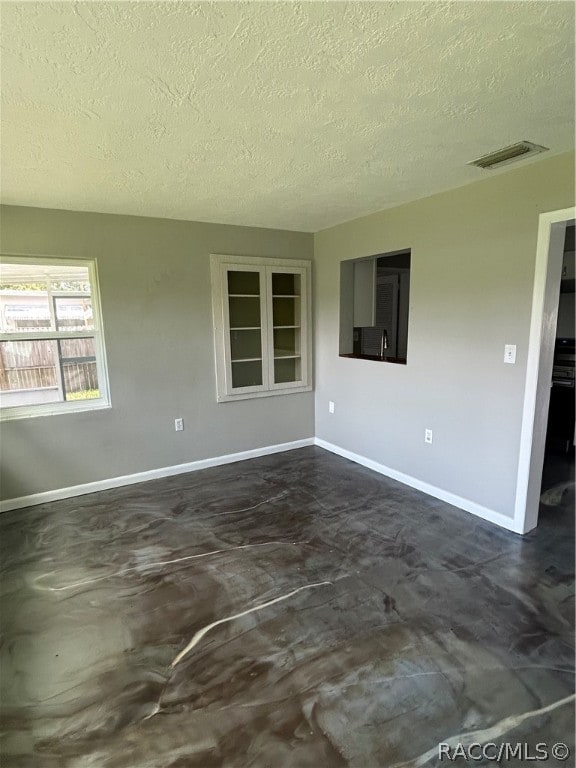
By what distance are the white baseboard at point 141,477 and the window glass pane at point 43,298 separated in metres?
1.38

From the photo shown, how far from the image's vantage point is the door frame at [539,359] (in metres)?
2.44

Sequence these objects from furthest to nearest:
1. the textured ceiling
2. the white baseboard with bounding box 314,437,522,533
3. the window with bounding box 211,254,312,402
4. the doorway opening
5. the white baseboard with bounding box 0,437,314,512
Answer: the window with bounding box 211,254,312,402 < the doorway opening < the white baseboard with bounding box 0,437,314,512 < the white baseboard with bounding box 314,437,522,533 < the textured ceiling

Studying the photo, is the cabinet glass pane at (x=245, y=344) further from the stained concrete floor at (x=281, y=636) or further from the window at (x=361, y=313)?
the stained concrete floor at (x=281, y=636)

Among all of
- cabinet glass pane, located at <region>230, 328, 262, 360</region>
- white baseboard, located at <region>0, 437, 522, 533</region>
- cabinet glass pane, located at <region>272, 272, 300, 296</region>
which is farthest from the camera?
cabinet glass pane, located at <region>272, 272, 300, 296</region>

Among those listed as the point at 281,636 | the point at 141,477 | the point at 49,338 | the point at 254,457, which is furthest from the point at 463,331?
the point at 49,338

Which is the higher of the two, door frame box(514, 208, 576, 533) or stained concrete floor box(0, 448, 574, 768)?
door frame box(514, 208, 576, 533)

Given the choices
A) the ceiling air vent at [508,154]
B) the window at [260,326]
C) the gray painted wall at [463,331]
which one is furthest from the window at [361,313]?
the ceiling air vent at [508,154]

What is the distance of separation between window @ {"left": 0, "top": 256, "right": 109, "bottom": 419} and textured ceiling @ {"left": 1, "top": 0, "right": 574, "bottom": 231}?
731mm

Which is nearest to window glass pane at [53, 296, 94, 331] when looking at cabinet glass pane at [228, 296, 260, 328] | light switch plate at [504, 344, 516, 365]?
cabinet glass pane at [228, 296, 260, 328]

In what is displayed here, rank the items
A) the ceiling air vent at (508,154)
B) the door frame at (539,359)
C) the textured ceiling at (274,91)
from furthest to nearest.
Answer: the door frame at (539,359), the ceiling air vent at (508,154), the textured ceiling at (274,91)

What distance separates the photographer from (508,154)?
7.43 ft

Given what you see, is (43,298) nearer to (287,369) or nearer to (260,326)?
(260,326)

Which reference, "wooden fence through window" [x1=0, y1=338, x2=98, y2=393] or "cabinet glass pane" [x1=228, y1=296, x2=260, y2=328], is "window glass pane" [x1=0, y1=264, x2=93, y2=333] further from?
"cabinet glass pane" [x1=228, y1=296, x2=260, y2=328]

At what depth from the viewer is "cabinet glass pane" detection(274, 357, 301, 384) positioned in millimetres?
4402
